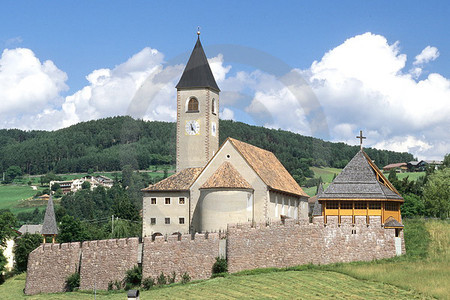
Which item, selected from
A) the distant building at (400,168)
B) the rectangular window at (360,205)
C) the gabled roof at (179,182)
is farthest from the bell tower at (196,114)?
the distant building at (400,168)

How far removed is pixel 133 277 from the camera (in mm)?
56656

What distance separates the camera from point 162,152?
639 ft

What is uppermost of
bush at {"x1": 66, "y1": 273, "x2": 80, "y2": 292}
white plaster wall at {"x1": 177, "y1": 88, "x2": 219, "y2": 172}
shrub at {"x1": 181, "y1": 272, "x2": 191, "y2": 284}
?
white plaster wall at {"x1": 177, "y1": 88, "x2": 219, "y2": 172}

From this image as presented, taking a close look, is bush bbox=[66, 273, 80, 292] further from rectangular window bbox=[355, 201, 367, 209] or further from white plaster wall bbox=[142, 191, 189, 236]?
rectangular window bbox=[355, 201, 367, 209]

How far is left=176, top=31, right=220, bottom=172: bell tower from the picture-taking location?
7394 centimetres

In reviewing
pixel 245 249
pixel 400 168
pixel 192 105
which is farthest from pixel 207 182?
pixel 400 168

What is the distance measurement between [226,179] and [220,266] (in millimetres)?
11749

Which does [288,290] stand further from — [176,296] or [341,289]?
[176,296]

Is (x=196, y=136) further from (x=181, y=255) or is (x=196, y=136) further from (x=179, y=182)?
(x=181, y=255)

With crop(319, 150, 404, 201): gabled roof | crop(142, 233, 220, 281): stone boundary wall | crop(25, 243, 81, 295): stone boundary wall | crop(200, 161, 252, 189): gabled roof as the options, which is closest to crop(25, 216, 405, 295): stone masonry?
crop(142, 233, 220, 281): stone boundary wall

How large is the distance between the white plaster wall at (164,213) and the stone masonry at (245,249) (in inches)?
398

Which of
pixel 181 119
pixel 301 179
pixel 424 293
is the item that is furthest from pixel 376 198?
pixel 301 179

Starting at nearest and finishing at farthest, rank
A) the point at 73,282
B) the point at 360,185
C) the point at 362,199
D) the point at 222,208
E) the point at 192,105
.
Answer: the point at 362,199 → the point at 360,185 → the point at 73,282 → the point at 222,208 → the point at 192,105

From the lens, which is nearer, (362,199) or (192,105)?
(362,199)
